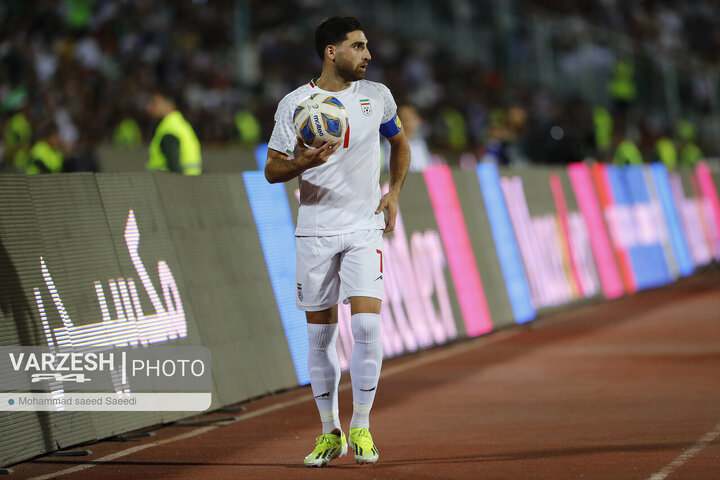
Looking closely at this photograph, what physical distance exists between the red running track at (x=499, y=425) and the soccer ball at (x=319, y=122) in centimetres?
184

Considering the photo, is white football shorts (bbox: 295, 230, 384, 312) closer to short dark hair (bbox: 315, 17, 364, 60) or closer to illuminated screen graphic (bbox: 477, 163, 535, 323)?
short dark hair (bbox: 315, 17, 364, 60)

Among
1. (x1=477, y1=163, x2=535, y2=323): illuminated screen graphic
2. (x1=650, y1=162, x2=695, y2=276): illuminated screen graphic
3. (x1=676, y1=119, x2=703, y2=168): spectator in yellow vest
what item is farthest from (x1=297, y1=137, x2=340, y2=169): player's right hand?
(x1=676, y1=119, x2=703, y2=168): spectator in yellow vest

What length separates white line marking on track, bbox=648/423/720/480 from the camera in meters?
6.89

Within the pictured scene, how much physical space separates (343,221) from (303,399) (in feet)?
11.8

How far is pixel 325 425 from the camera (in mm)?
7594

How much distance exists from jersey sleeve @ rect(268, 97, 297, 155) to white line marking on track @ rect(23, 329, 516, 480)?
2223 mm

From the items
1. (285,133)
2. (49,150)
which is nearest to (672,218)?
(49,150)

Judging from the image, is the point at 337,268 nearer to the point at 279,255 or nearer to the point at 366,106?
the point at 366,106

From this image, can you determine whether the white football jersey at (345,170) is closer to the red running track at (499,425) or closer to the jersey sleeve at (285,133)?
the jersey sleeve at (285,133)

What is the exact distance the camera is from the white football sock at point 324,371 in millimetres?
7578

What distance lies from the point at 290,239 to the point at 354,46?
4.56 metres

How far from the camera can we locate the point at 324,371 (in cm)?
761

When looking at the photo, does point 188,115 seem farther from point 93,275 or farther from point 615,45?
point 93,275

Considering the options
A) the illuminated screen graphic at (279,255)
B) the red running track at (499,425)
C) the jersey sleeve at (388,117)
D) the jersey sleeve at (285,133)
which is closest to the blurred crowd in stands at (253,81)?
the red running track at (499,425)
